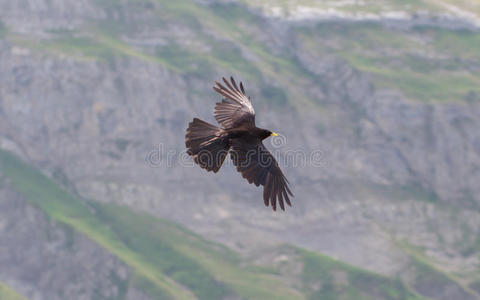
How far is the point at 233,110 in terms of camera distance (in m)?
36.3

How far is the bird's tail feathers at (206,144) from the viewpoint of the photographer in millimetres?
31781

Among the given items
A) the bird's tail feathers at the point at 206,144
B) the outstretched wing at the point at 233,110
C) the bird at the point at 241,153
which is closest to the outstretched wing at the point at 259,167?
the bird at the point at 241,153

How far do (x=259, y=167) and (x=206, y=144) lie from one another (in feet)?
8.99

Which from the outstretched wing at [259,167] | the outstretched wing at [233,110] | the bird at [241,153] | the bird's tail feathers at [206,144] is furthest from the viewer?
the outstretched wing at [233,110]

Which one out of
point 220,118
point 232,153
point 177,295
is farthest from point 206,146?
point 177,295

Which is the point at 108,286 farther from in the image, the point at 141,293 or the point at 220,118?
the point at 220,118

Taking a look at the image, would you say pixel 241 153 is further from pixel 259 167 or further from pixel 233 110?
pixel 233 110

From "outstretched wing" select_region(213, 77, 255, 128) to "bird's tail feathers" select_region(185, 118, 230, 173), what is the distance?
1.84m

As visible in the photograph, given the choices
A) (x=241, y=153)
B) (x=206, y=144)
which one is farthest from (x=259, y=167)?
(x=206, y=144)

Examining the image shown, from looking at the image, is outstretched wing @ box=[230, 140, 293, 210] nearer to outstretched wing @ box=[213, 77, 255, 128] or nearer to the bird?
the bird

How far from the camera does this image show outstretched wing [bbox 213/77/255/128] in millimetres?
34969

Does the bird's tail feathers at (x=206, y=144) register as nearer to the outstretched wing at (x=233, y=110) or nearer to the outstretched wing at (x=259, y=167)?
the outstretched wing at (x=259, y=167)

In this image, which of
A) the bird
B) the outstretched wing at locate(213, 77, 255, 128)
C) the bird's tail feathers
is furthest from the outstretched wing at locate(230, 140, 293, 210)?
the outstretched wing at locate(213, 77, 255, 128)

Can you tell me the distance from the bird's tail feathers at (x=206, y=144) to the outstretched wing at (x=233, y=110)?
72.5 inches
